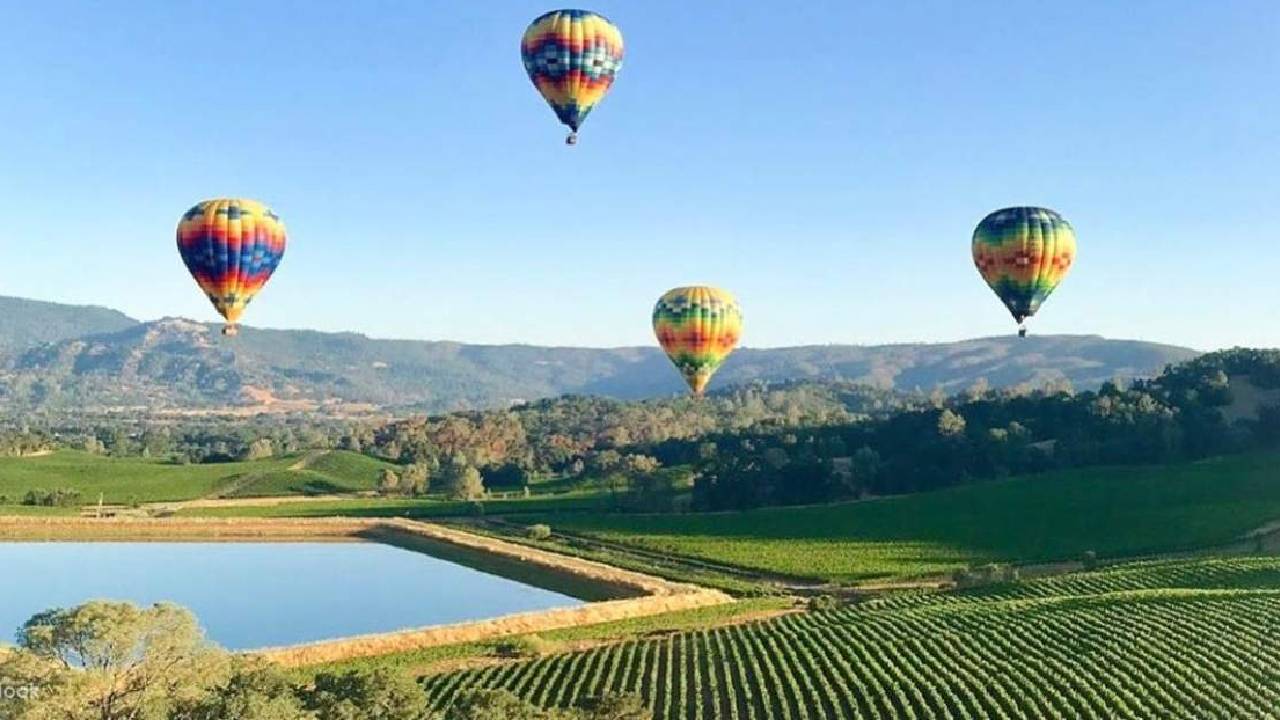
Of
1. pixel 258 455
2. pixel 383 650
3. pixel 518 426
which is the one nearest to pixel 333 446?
pixel 258 455

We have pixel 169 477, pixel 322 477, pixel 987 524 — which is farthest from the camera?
pixel 322 477

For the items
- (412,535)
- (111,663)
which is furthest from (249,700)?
(412,535)

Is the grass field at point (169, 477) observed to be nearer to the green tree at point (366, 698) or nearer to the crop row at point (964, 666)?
the crop row at point (964, 666)

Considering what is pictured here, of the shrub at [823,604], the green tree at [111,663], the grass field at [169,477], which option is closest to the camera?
the green tree at [111,663]

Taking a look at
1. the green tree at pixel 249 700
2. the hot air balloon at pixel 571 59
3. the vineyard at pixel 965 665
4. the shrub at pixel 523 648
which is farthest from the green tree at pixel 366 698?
the hot air balloon at pixel 571 59

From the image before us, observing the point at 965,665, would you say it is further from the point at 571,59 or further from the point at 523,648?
the point at 571,59

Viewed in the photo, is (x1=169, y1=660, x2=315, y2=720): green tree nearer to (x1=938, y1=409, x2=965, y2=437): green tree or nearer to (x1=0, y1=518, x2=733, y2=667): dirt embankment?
Answer: (x1=0, y1=518, x2=733, y2=667): dirt embankment
